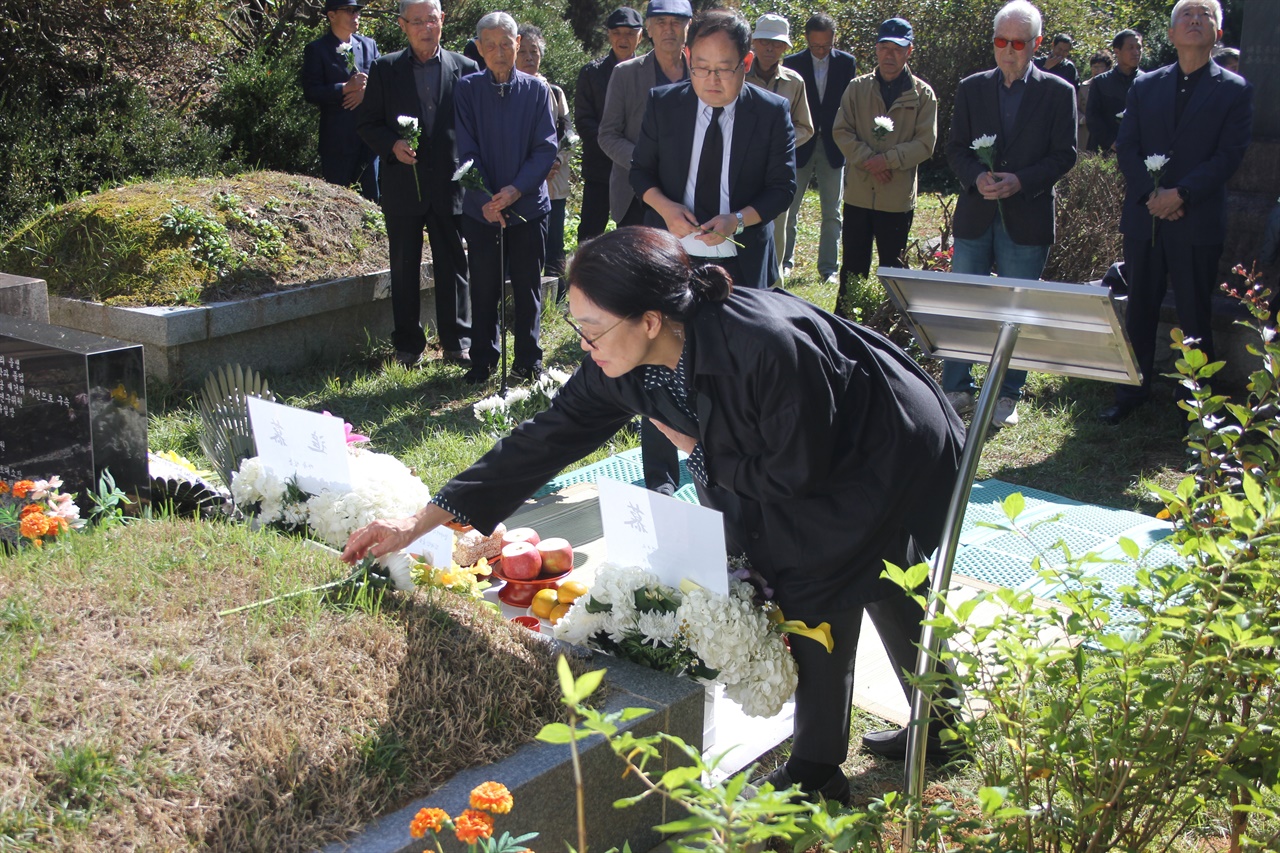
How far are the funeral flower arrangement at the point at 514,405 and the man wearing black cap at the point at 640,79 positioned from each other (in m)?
1.10

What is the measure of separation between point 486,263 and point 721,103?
216 cm

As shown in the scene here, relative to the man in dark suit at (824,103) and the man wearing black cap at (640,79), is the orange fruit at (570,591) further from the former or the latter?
the man in dark suit at (824,103)

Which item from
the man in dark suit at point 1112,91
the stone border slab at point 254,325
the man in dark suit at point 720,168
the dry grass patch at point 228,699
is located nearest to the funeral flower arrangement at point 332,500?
the dry grass patch at point 228,699

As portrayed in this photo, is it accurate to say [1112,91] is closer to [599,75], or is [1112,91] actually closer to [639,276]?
[599,75]

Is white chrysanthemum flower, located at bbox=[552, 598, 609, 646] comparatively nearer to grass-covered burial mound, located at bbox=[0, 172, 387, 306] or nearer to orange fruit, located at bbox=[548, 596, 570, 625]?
orange fruit, located at bbox=[548, 596, 570, 625]

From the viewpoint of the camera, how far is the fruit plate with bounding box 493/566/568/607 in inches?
144

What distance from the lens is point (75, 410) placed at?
359 centimetres

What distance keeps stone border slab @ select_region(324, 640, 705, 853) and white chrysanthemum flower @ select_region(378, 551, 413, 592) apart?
0.51 m

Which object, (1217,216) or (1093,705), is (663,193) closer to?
(1217,216)

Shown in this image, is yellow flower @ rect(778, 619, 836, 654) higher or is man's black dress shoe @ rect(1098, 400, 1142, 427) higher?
yellow flower @ rect(778, 619, 836, 654)

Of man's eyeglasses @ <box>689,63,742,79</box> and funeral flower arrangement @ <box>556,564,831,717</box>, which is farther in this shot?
man's eyeglasses @ <box>689,63,742,79</box>

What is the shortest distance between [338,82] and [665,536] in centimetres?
731

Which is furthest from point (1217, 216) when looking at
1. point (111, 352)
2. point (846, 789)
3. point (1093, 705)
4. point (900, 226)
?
point (111, 352)

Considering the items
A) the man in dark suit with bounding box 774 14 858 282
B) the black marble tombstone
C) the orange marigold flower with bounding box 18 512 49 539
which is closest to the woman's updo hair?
the orange marigold flower with bounding box 18 512 49 539
